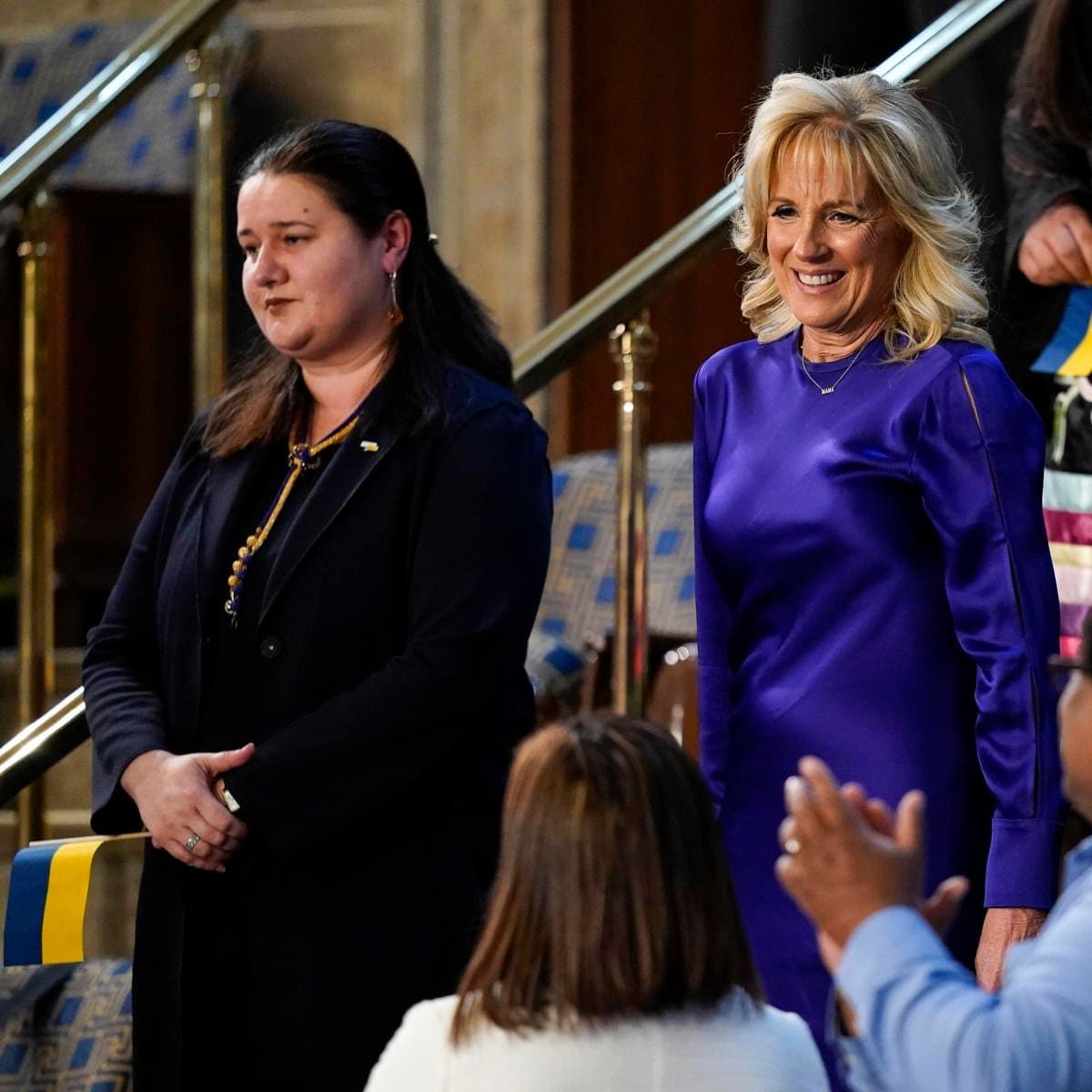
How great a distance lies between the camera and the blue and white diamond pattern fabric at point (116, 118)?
18.1ft

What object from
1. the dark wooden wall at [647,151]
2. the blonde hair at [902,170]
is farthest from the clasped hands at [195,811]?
the dark wooden wall at [647,151]

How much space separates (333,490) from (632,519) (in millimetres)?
823

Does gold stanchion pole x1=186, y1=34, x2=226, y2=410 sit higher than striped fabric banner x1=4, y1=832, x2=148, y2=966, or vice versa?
gold stanchion pole x1=186, y1=34, x2=226, y2=410

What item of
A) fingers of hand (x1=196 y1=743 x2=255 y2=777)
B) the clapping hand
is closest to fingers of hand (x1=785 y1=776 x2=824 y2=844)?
the clapping hand

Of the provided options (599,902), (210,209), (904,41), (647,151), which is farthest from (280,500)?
(647,151)

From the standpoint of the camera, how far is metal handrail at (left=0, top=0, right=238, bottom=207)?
3.16 metres

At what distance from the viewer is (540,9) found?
5.41 meters

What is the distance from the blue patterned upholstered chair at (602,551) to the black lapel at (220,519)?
1507mm

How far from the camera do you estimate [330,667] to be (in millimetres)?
2197

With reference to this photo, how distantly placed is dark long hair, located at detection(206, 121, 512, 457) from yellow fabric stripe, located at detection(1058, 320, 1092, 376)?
2.63ft

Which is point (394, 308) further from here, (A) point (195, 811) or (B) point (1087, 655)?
(B) point (1087, 655)

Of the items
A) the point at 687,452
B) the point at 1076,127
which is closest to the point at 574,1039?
the point at 1076,127

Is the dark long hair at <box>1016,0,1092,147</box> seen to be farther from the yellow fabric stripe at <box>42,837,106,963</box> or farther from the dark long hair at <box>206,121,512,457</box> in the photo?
the yellow fabric stripe at <box>42,837,106,963</box>

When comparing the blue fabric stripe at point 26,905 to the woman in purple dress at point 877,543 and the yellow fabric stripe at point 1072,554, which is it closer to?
the woman in purple dress at point 877,543
